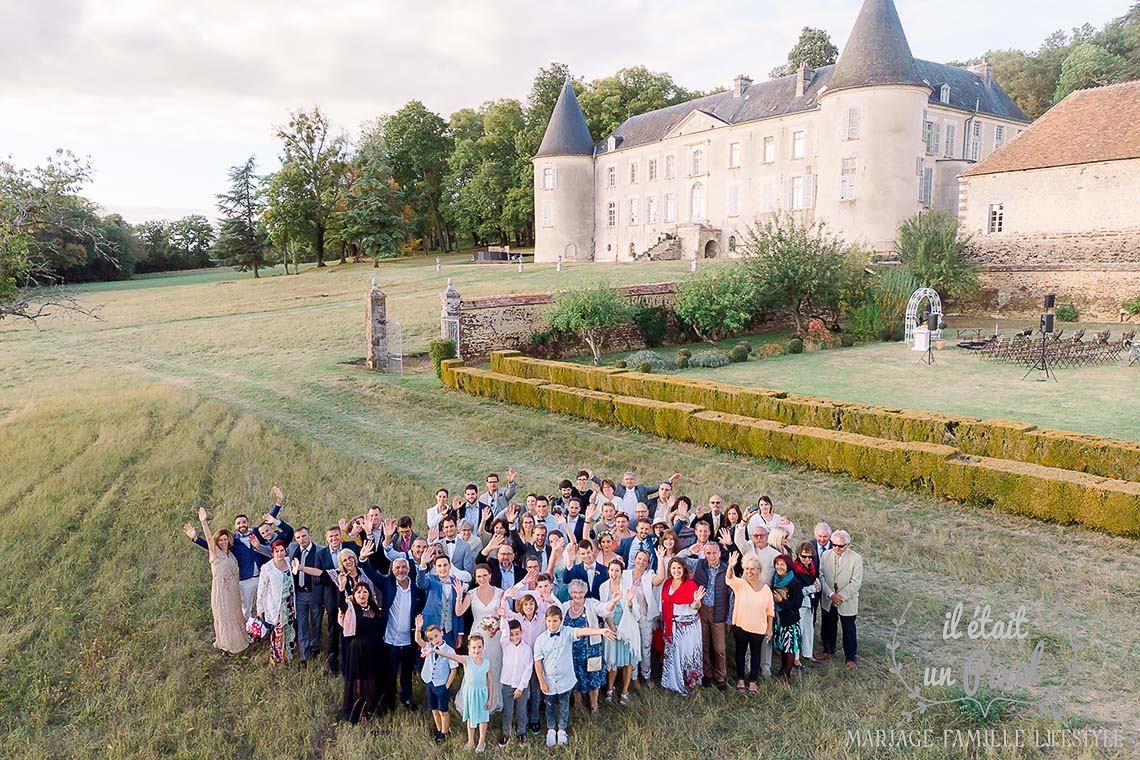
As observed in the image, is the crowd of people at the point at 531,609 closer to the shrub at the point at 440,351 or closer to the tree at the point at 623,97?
the shrub at the point at 440,351

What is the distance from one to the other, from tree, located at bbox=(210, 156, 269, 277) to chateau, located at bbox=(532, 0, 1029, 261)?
20358 mm

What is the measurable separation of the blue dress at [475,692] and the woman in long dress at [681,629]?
1671 millimetres

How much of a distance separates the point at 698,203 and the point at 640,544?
41.5 metres

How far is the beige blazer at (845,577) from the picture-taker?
22.8 feet

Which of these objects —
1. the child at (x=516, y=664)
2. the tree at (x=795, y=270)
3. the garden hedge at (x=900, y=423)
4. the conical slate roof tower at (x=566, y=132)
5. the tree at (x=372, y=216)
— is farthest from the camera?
the tree at (x=372, y=216)

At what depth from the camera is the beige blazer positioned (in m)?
6.95

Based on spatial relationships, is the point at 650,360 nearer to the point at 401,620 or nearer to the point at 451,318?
the point at 451,318

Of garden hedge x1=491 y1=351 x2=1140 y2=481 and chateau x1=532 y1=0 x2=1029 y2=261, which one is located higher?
chateau x1=532 y1=0 x2=1029 y2=261

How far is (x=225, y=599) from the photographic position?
7414mm

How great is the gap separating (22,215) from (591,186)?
43.4m

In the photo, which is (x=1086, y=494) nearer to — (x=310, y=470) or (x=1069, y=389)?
(x=1069, y=389)

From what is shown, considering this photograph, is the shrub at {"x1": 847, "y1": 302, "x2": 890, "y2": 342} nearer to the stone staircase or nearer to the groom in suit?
the stone staircase

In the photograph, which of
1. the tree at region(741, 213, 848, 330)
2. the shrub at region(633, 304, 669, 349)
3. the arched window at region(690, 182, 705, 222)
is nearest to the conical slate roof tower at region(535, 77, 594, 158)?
the arched window at region(690, 182, 705, 222)

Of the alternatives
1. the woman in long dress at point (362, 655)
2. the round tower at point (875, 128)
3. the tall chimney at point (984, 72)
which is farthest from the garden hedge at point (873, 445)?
the tall chimney at point (984, 72)
